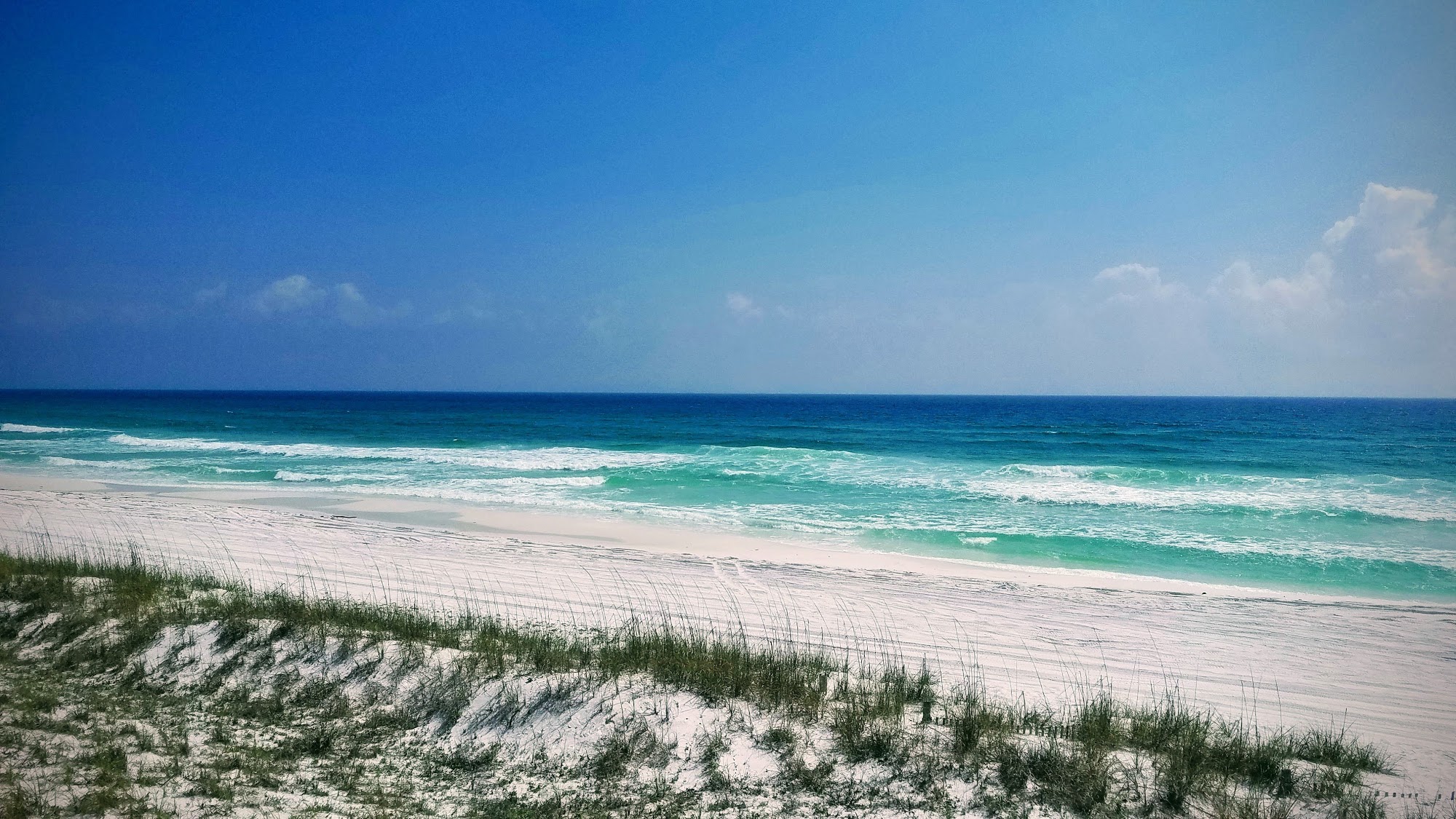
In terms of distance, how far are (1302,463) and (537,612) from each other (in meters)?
38.0

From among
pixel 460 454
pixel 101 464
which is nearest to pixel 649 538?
pixel 460 454

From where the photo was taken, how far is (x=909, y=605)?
10336mm

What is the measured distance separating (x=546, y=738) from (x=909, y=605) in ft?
22.0

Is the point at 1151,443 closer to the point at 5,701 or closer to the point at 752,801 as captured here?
the point at 752,801

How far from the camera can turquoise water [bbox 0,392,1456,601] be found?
50.5 ft

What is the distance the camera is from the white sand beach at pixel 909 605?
7.30m

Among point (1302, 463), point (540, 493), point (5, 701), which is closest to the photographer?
point (5, 701)

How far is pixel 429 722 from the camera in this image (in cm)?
530

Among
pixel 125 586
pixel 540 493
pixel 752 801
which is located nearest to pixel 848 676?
pixel 752 801

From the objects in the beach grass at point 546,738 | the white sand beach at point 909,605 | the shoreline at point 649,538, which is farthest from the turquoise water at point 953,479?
the beach grass at point 546,738

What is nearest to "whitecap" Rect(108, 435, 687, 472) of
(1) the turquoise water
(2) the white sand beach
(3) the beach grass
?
(1) the turquoise water

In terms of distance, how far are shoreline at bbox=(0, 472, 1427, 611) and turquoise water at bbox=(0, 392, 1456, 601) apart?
0.76 metres

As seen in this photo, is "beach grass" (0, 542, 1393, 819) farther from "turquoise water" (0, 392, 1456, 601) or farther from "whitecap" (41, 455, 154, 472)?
"whitecap" (41, 455, 154, 472)

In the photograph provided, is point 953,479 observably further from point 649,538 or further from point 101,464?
point 101,464
